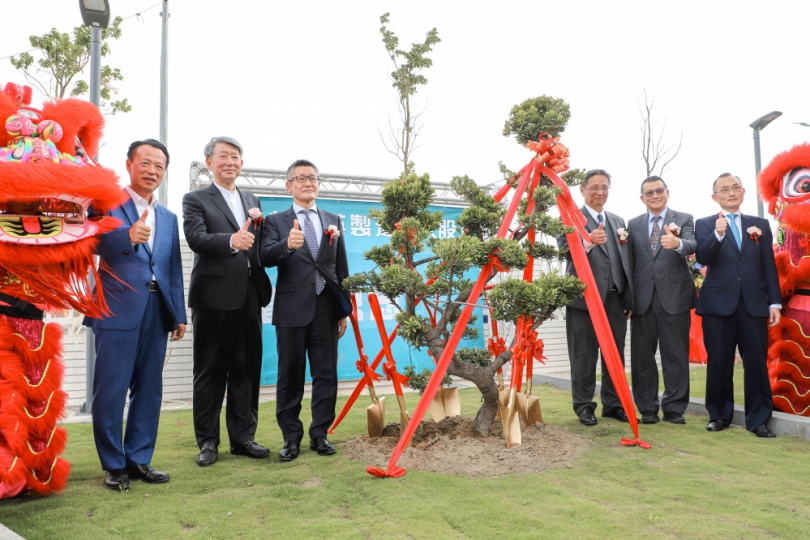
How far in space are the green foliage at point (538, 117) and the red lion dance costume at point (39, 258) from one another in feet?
7.07

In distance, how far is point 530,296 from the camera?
2.90 metres

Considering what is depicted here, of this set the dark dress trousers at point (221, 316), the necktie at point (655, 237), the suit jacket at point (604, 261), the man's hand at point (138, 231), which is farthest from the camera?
the necktie at point (655, 237)

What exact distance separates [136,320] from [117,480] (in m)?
0.72

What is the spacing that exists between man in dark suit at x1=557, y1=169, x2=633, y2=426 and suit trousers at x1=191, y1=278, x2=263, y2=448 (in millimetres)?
2057

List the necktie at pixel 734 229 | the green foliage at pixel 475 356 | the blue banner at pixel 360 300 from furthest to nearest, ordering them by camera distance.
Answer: the blue banner at pixel 360 300, the necktie at pixel 734 229, the green foliage at pixel 475 356

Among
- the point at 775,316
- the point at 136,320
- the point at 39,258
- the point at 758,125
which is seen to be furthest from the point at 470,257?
the point at 758,125

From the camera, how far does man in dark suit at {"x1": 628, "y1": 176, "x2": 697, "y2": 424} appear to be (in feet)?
13.2

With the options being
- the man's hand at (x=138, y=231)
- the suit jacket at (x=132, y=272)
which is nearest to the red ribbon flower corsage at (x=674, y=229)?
the suit jacket at (x=132, y=272)

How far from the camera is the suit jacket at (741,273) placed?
3.71 m

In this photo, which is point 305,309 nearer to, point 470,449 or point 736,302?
point 470,449

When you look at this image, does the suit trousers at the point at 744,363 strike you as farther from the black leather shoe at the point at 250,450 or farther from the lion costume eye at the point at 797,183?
the black leather shoe at the point at 250,450

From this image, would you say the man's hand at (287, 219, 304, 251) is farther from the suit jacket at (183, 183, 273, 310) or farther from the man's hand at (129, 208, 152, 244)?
the man's hand at (129, 208, 152, 244)

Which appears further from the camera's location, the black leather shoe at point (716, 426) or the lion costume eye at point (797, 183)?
the black leather shoe at point (716, 426)

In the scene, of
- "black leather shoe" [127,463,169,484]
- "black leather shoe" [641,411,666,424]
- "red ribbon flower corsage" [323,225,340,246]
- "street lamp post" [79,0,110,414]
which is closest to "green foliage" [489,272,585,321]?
"red ribbon flower corsage" [323,225,340,246]
